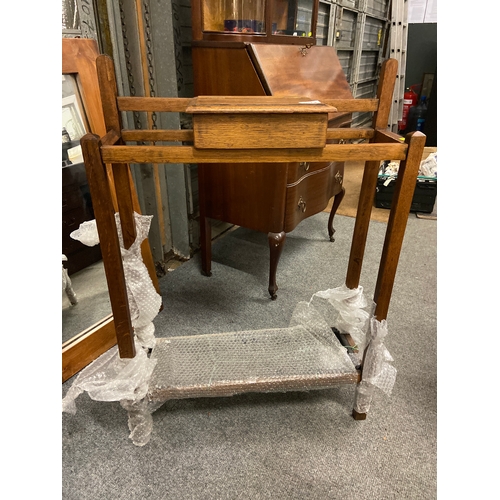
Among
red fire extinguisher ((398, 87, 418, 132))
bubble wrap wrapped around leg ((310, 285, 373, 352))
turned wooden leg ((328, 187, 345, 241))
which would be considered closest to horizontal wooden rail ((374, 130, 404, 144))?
bubble wrap wrapped around leg ((310, 285, 373, 352))

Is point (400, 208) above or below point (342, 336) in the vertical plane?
above

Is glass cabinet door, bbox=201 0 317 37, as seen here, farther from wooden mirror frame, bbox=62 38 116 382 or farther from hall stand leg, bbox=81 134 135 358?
hall stand leg, bbox=81 134 135 358

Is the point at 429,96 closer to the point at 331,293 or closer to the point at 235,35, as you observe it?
the point at 235,35

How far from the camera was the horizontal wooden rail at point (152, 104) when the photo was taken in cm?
105

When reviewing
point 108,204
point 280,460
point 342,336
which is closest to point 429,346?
point 342,336

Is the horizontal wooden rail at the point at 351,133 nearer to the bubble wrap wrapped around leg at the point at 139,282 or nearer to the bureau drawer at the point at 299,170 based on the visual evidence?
the bureau drawer at the point at 299,170

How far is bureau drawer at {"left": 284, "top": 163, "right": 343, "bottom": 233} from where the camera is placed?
1.68m

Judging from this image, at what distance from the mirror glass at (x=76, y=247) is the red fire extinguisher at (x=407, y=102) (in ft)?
13.8

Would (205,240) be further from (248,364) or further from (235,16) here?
(235,16)

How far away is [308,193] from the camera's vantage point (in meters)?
1.82

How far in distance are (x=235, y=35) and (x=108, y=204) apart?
3.59 feet

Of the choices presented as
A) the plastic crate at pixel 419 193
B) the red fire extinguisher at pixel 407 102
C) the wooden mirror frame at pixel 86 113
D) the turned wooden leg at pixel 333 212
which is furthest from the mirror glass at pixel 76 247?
the red fire extinguisher at pixel 407 102

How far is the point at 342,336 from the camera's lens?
1.39m

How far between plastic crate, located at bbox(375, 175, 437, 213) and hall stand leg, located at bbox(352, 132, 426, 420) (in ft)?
6.41
